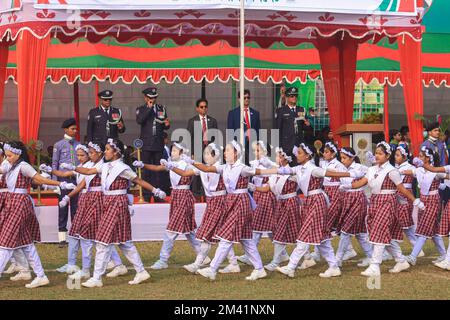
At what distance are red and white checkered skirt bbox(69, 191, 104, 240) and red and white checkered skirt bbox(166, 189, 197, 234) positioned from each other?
1202 mm

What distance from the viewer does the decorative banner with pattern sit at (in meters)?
12.6

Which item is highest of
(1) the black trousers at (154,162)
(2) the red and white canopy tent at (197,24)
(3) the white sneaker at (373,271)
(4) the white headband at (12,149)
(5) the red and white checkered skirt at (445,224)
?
(2) the red and white canopy tent at (197,24)

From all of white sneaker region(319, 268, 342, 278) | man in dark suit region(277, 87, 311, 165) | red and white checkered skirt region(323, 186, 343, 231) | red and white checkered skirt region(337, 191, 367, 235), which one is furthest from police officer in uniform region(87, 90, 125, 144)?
white sneaker region(319, 268, 342, 278)

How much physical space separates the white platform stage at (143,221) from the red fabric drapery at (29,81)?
1.30 metres

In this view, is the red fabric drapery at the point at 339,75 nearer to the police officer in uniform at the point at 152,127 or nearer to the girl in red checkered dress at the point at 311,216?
the police officer in uniform at the point at 152,127

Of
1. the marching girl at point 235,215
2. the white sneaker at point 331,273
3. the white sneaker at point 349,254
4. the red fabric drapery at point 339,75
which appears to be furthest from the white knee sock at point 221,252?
the red fabric drapery at point 339,75

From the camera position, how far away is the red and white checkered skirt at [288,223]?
11102 mm

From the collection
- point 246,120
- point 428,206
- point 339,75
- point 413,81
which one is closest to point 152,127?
point 246,120

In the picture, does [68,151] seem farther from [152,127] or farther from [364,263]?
[364,263]

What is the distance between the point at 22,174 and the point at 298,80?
10.2 m

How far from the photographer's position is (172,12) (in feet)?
43.0

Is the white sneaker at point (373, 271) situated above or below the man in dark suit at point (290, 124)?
below

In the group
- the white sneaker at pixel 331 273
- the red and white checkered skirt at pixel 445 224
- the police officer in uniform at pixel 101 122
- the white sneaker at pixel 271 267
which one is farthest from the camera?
the police officer in uniform at pixel 101 122

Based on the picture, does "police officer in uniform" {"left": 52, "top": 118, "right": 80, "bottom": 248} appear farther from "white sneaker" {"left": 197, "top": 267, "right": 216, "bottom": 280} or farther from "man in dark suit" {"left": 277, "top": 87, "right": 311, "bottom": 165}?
"man in dark suit" {"left": 277, "top": 87, "right": 311, "bottom": 165}
